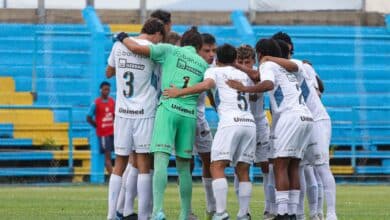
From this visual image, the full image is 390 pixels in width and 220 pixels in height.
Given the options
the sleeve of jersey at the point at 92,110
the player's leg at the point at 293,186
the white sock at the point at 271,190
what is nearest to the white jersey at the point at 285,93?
the player's leg at the point at 293,186

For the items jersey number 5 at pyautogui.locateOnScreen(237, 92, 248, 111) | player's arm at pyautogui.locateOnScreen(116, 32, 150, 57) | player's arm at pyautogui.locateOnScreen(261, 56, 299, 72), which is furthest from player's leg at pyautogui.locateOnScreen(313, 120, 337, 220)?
player's arm at pyautogui.locateOnScreen(116, 32, 150, 57)

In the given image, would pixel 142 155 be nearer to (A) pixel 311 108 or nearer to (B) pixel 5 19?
(A) pixel 311 108

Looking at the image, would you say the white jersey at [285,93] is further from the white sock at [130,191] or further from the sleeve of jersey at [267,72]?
the white sock at [130,191]

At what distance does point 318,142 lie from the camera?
14.7 m

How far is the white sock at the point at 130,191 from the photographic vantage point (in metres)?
14.1

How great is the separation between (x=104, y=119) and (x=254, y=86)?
1276 cm

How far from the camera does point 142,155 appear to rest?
14.0 metres

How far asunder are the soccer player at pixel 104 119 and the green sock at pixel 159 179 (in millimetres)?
12468

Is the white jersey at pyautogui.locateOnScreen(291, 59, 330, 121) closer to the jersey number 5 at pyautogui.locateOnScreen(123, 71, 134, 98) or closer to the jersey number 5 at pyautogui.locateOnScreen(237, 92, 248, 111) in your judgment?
the jersey number 5 at pyautogui.locateOnScreen(237, 92, 248, 111)

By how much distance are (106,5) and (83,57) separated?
1339mm

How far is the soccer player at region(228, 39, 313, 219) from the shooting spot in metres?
14.0

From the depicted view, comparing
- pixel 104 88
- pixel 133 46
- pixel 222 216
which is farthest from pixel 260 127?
pixel 104 88

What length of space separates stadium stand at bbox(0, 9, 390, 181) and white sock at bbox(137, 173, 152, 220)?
13.6 metres

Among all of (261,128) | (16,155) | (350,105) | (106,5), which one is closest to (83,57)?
(106,5)
